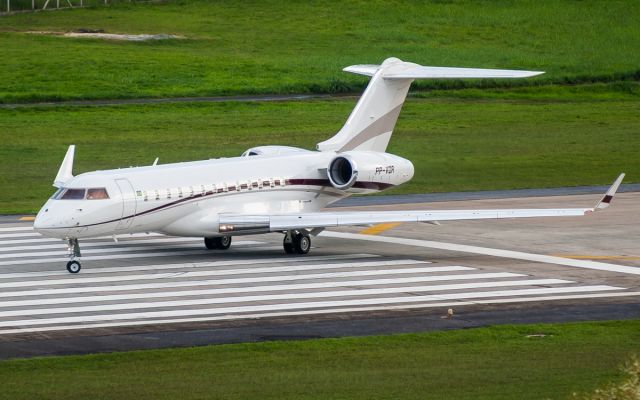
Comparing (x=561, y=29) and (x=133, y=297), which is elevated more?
(x=561, y=29)

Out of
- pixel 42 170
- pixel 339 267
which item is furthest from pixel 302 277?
pixel 42 170

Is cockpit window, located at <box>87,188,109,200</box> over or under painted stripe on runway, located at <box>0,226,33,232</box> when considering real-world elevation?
over

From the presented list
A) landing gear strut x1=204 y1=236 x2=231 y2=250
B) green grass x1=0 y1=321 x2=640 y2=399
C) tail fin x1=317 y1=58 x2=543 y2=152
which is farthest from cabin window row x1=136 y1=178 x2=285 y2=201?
green grass x1=0 y1=321 x2=640 y2=399

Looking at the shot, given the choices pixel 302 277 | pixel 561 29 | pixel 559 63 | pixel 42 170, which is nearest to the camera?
pixel 302 277

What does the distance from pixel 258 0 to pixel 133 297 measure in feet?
223

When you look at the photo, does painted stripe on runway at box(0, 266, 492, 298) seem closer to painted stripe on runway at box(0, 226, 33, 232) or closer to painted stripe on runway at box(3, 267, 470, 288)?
painted stripe on runway at box(3, 267, 470, 288)

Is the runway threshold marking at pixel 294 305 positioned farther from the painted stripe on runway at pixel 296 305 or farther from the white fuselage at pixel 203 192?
the white fuselage at pixel 203 192

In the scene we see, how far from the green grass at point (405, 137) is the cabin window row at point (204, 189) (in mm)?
10804

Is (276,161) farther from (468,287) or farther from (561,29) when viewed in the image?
(561,29)

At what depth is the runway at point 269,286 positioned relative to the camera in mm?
28688

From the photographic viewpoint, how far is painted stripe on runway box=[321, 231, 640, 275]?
116 ft

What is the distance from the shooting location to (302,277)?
112 feet

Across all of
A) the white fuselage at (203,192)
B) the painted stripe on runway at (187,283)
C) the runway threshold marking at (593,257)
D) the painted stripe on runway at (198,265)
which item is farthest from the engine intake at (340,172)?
the runway threshold marking at (593,257)

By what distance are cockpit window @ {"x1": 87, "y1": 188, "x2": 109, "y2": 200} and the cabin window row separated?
33.9 inches
